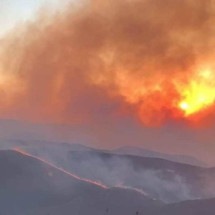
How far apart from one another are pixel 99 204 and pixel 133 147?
59.1 metres

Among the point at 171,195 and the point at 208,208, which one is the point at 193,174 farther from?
the point at 208,208

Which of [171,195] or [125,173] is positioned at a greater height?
[125,173]

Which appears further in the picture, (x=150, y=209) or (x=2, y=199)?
(x=2, y=199)

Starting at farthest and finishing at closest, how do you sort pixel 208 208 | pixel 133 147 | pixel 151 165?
pixel 133 147 → pixel 151 165 → pixel 208 208

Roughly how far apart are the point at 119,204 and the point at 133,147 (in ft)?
193

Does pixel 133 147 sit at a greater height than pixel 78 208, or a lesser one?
greater

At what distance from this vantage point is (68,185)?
47312 mm

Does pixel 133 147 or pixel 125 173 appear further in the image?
pixel 133 147

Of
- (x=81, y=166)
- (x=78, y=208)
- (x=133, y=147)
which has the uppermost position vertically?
(x=133, y=147)

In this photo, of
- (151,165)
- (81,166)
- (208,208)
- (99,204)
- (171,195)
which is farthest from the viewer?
(151,165)

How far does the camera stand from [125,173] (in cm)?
6109

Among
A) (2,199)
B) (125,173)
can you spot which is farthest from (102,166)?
(2,199)

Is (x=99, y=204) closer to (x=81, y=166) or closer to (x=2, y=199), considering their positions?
(x=2, y=199)

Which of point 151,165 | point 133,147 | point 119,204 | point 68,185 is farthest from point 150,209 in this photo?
point 133,147
